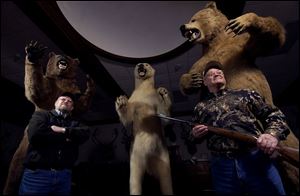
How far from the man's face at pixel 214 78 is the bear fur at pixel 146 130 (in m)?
0.76

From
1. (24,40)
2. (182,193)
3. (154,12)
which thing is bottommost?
(182,193)

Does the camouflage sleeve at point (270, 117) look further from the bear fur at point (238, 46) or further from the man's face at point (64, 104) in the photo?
the man's face at point (64, 104)

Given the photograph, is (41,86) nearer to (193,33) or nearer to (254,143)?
(193,33)

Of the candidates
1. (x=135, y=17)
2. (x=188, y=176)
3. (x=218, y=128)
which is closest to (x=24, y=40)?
(x=135, y=17)

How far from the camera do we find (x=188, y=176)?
302 cm

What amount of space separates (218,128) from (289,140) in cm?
71

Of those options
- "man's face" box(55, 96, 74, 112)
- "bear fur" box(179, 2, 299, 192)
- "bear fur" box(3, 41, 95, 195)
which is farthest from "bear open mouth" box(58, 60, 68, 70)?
"bear fur" box(179, 2, 299, 192)

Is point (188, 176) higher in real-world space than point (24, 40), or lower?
lower

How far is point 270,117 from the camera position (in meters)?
1.58

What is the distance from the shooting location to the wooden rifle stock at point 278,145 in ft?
4.38

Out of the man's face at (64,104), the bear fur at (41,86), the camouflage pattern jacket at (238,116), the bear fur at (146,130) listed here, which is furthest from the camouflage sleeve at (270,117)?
the bear fur at (41,86)

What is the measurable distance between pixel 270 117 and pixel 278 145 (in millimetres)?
241

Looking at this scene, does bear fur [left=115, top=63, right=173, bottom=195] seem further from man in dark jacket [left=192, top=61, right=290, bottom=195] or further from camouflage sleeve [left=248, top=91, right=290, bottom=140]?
camouflage sleeve [left=248, top=91, right=290, bottom=140]

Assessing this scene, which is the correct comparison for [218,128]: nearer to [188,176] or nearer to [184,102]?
[188,176]
